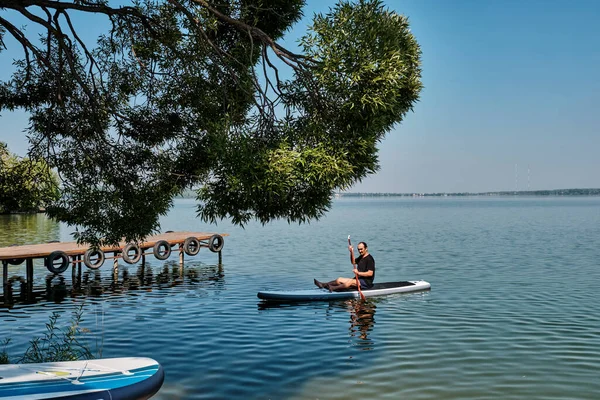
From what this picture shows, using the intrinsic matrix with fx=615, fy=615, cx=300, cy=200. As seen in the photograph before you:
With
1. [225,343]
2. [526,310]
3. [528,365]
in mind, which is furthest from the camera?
[526,310]

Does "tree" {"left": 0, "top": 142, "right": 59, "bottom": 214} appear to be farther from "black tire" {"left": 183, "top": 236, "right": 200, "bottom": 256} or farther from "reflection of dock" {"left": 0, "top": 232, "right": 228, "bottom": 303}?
"black tire" {"left": 183, "top": 236, "right": 200, "bottom": 256}

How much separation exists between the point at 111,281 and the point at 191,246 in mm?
6452

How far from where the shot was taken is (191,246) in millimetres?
31516

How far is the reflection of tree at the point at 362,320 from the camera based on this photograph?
580 inches

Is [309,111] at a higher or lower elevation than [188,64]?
lower

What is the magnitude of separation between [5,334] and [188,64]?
8743mm

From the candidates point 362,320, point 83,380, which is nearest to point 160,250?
point 362,320

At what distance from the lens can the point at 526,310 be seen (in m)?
18.2

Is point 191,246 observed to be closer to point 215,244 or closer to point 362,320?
point 215,244

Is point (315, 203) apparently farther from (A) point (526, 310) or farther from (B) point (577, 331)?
(A) point (526, 310)

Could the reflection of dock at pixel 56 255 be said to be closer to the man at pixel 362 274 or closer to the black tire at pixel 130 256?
the black tire at pixel 130 256

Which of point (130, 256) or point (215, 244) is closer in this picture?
point (130, 256)

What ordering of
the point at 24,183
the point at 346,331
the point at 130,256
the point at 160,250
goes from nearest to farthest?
the point at 24,183, the point at 346,331, the point at 130,256, the point at 160,250

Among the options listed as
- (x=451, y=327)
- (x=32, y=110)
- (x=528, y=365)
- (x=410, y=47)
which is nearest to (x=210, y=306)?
(x=451, y=327)
